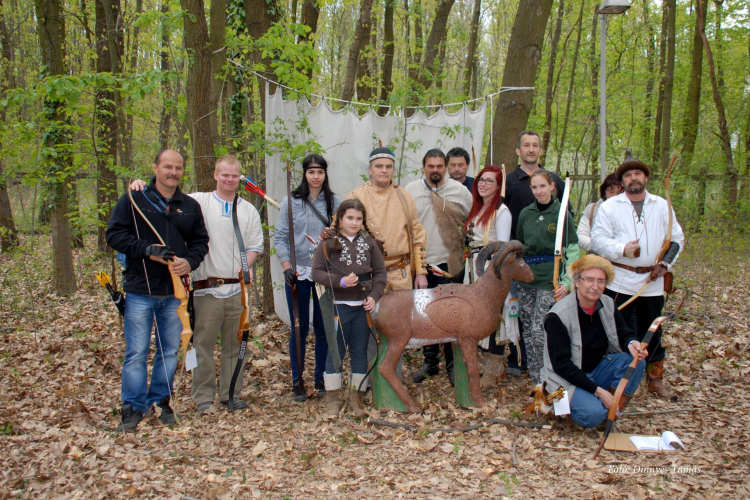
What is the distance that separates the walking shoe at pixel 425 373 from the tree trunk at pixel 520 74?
2.66 meters

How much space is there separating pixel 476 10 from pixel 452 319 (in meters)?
10.8

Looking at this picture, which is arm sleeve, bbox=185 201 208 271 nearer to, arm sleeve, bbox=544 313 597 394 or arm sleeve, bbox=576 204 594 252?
arm sleeve, bbox=544 313 597 394

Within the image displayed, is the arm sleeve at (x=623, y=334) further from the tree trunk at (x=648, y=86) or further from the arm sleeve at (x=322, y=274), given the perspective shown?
the tree trunk at (x=648, y=86)

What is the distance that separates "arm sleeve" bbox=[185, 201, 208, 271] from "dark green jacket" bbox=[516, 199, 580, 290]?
2549 mm

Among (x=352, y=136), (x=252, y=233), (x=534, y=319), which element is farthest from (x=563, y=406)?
(x=352, y=136)

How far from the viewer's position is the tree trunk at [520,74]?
5863 mm

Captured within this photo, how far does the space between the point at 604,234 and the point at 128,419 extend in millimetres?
4057

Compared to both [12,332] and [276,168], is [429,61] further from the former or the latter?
[12,332]

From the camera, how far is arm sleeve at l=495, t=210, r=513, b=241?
14.3ft

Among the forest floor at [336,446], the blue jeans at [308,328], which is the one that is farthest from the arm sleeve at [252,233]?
the forest floor at [336,446]

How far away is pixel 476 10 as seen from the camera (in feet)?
40.9

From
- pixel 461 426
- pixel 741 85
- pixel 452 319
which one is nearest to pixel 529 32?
pixel 452 319

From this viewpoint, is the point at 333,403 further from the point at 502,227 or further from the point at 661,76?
the point at 661,76

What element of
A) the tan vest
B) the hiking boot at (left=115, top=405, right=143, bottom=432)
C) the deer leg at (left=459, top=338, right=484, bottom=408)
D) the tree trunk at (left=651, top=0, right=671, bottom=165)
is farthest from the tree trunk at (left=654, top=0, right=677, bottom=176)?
the hiking boot at (left=115, top=405, right=143, bottom=432)
